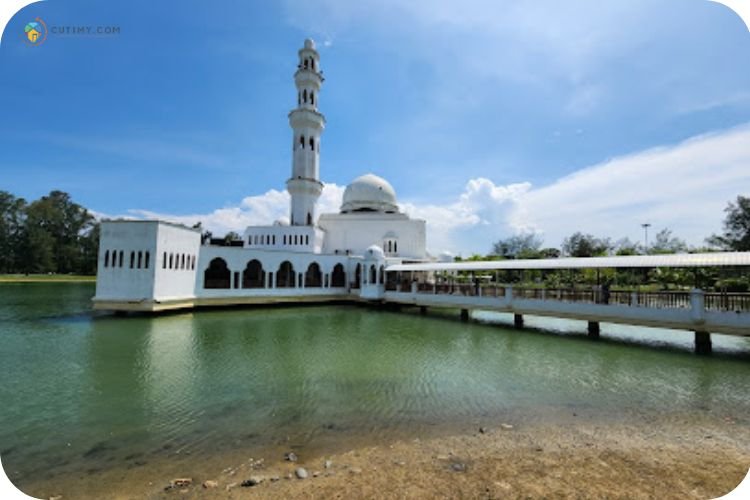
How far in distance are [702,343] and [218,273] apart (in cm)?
2498

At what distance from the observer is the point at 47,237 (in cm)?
5003

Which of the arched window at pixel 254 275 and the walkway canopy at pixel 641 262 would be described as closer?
the walkway canopy at pixel 641 262

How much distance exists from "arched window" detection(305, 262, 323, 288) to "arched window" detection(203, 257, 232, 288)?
5.71 meters

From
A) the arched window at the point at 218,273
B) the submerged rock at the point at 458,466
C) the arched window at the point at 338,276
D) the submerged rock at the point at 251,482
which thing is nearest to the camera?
the submerged rock at the point at 251,482

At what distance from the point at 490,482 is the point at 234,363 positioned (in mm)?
7792

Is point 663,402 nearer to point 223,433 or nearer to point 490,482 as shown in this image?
point 490,482

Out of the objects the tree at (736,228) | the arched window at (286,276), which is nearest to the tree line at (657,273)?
the tree at (736,228)

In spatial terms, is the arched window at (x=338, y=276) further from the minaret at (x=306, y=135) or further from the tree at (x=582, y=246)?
the tree at (x=582, y=246)

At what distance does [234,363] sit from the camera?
1011 cm

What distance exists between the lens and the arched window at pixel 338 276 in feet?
93.9


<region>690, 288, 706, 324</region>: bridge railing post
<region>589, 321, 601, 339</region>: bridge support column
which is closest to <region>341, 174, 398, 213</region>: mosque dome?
<region>589, 321, 601, 339</region>: bridge support column

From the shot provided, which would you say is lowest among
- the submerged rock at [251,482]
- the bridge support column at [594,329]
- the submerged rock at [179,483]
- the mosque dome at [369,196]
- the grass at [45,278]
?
the submerged rock at [179,483]

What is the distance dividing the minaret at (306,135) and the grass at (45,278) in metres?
38.3

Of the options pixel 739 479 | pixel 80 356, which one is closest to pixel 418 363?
pixel 739 479
